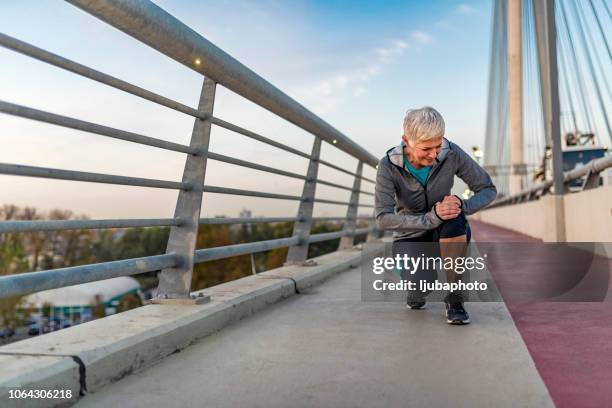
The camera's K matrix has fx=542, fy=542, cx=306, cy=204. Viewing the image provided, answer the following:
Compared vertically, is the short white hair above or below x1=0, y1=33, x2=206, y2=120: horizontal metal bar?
below

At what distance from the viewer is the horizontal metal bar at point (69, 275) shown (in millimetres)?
1596

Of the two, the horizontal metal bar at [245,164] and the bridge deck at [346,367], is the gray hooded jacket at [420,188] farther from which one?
the horizontal metal bar at [245,164]

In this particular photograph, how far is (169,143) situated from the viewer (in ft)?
8.11

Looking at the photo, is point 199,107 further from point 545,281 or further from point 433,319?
point 545,281

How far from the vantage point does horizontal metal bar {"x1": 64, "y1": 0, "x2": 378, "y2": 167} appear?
6.55 ft

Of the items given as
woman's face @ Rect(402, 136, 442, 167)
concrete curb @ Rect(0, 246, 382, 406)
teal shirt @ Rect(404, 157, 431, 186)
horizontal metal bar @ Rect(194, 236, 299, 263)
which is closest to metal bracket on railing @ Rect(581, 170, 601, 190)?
horizontal metal bar @ Rect(194, 236, 299, 263)

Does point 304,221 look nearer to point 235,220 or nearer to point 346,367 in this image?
point 235,220

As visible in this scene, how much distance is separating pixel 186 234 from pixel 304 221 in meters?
2.10

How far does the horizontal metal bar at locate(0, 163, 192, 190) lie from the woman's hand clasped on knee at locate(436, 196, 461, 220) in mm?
1226

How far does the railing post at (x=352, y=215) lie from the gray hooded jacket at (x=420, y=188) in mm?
3640

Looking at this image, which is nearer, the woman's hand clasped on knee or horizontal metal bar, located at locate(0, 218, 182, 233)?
horizontal metal bar, located at locate(0, 218, 182, 233)

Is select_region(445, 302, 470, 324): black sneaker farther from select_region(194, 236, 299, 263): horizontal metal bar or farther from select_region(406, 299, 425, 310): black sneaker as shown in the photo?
select_region(194, 236, 299, 263): horizontal metal bar

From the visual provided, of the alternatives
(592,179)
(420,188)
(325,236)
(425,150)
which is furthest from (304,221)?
(592,179)

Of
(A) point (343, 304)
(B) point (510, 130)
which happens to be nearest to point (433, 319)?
(A) point (343, 304)
